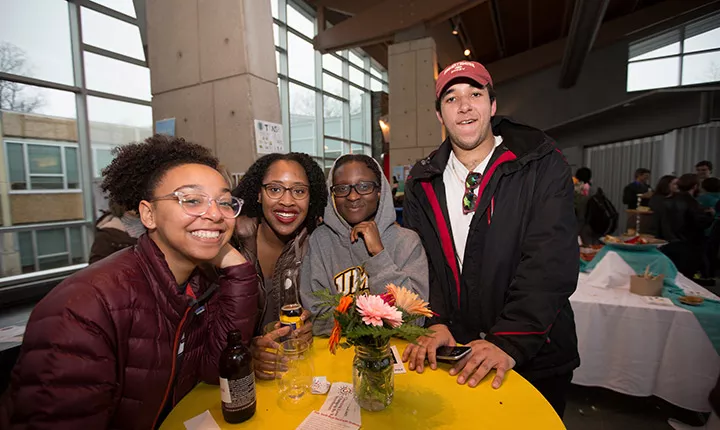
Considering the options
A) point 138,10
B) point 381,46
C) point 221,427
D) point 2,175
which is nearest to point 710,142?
point 381,46

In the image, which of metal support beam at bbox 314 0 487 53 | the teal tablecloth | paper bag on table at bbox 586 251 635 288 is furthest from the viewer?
metal support beam at bbox 314 0 487 53

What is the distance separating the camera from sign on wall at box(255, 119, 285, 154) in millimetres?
3047

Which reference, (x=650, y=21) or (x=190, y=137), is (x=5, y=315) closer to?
(x=190, y=137)

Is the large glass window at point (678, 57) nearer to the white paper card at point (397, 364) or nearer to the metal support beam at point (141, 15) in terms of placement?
the white paper card at point (397, 364)

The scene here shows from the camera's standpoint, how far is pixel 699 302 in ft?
8.74

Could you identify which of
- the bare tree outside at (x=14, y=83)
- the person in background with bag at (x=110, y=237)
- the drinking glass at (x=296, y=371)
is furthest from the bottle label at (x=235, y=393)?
the bare tree outside at (x=14, y=83)

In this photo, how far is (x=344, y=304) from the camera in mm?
1069

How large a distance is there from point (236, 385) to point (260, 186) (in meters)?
1.30

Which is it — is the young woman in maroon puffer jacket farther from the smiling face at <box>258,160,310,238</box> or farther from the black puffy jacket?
the black puffy jacket

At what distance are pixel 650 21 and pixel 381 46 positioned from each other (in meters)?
8.58

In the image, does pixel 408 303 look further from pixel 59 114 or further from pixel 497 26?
pixel 497 26

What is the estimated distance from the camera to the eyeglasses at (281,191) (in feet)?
6.33

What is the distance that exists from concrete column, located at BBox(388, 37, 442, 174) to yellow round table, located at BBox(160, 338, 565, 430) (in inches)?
227

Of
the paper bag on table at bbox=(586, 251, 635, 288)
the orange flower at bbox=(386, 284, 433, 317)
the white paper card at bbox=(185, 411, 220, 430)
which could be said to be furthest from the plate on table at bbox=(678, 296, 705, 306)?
the white paper card at bbox=(185, 411, 220, 430)
